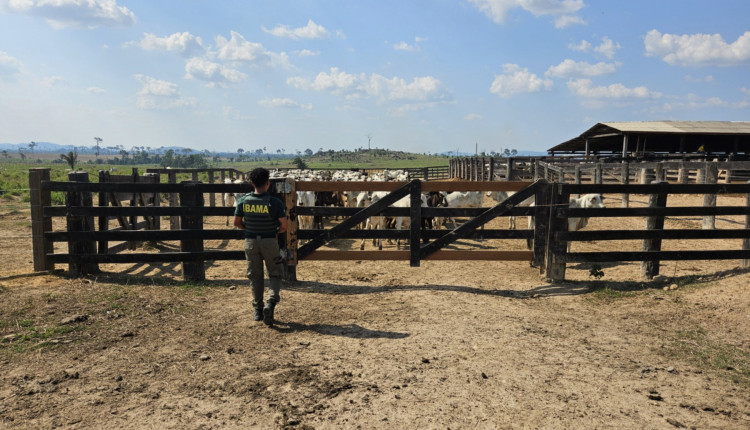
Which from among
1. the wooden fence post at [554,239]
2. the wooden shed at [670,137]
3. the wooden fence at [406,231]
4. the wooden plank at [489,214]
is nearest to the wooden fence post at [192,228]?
the wooden fence at [406,231]

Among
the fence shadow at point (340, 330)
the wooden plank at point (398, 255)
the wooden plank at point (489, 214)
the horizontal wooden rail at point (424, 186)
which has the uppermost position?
the horizontal wooden rail at point (424, 186)

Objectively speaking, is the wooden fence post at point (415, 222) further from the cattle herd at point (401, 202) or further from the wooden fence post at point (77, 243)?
the wooden fence post at point (77, 243)

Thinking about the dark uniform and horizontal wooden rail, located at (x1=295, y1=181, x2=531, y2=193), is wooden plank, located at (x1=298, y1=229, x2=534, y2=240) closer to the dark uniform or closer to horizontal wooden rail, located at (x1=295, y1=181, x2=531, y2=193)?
horizontal wooden rail, located at (x1=295, y1=181, x2=531, y2=193)

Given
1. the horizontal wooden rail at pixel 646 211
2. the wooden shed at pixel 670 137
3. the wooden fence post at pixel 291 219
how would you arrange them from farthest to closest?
the wooden shed at pixel 670 137
the horizontal wooden rail at pixel 646 211
the wooden fence post at pixel 291 219

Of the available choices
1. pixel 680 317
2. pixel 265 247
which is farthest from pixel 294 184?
pixel 680 317

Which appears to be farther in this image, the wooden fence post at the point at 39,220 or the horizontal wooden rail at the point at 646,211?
the wooden fence post at the point at 39,220

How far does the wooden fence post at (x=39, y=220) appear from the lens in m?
7.89

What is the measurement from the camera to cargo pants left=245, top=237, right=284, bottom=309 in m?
5.87

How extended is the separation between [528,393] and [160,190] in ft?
21.1

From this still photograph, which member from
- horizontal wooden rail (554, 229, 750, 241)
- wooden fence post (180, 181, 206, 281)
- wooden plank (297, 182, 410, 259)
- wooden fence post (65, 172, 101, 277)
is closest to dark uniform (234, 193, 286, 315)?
wooden plank (297, 182, 410, 259)

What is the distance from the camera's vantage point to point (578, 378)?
4.35 metres

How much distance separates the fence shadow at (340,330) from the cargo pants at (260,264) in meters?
0.34

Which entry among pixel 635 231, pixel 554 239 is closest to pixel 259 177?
pixel 554 239

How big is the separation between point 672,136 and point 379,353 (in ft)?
125
